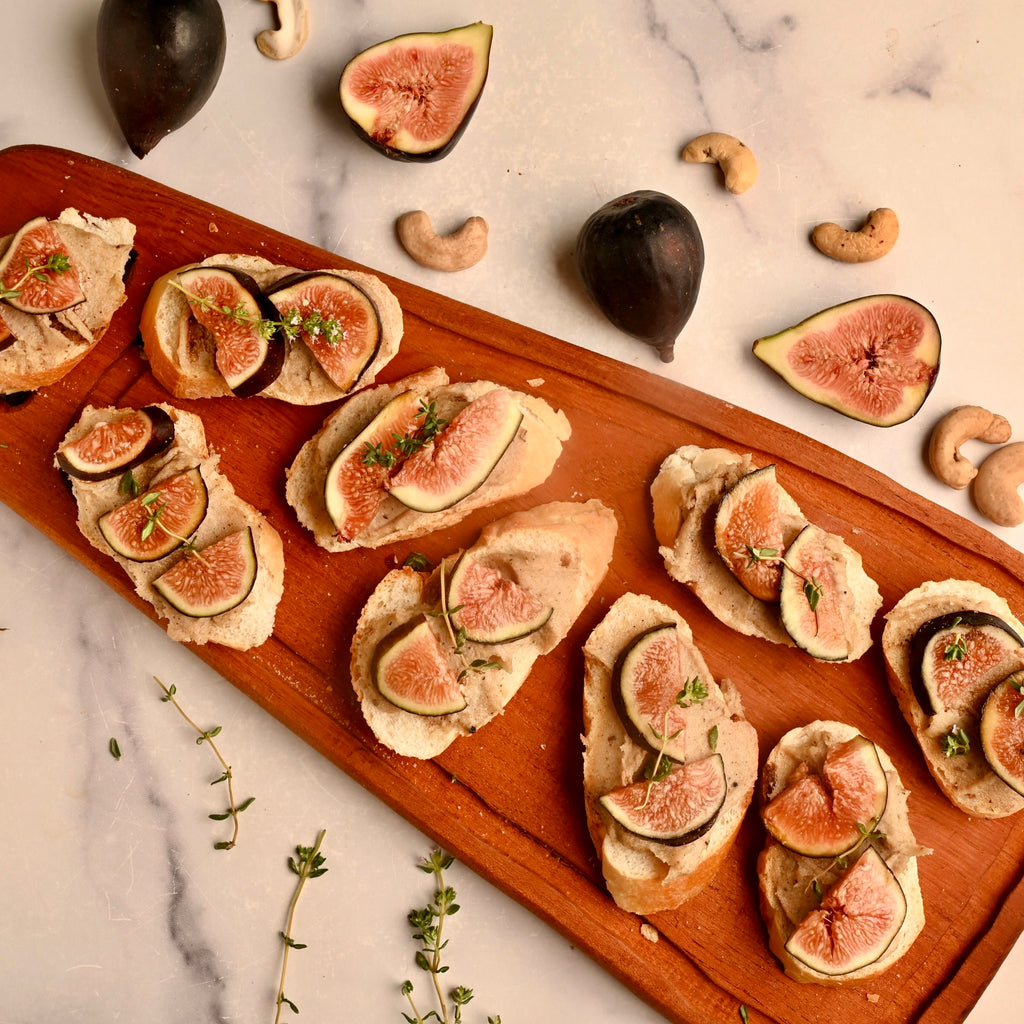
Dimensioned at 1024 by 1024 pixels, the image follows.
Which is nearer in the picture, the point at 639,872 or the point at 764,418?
the point at 639,872

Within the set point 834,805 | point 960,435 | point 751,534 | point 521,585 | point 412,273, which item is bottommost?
point 834,805

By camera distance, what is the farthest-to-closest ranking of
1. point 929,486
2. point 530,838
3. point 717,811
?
point 929,486
point 530,838
point 717,811

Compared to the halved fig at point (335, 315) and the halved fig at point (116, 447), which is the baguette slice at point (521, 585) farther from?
the halved fig at point (116, 447)

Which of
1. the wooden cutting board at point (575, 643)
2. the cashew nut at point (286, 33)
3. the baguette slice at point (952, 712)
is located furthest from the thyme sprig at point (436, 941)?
the cashew nut at point (286, 33)

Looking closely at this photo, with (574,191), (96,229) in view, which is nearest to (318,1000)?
(96,229)

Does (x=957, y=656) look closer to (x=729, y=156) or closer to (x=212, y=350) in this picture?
(x=729, y=156)

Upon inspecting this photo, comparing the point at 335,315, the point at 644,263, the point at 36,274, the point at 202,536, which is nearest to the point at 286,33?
the point at 335,315

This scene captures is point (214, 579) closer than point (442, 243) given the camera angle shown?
Yes

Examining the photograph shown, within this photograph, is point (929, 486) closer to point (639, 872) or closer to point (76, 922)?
point (639, 872)
